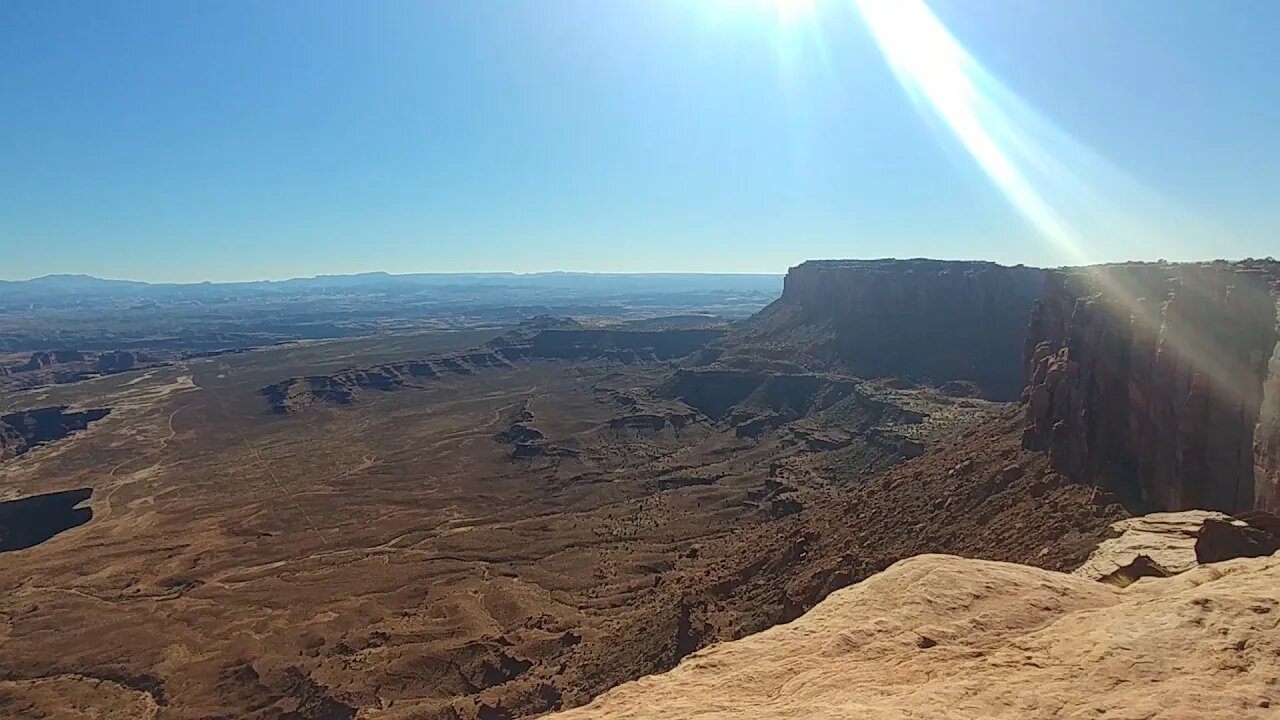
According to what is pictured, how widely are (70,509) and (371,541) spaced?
122 feet

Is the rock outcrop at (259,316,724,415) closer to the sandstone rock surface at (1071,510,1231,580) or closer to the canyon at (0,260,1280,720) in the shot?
the canyon at (0,260,1280,720)

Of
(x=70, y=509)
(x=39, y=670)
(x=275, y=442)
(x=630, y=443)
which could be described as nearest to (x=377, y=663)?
(x=39, y=670)

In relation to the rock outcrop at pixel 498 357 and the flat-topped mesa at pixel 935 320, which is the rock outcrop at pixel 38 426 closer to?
the rock outcrop at pixel 498 357

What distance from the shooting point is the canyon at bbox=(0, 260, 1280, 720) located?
2588cm

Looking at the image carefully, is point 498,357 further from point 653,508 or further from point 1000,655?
point 1000,655

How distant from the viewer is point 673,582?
43594 millimetres

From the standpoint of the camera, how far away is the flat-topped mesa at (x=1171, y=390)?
2473 cm

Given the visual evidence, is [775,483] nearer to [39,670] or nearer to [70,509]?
[39,670]

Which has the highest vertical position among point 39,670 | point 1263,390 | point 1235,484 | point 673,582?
point 1263,390

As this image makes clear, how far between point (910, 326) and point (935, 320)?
12.1ft

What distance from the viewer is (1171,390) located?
1129 inches

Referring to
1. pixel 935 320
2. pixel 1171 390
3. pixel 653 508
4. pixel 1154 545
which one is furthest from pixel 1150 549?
pixel 935 320

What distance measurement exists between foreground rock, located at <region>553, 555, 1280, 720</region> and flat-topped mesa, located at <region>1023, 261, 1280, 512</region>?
1189cm

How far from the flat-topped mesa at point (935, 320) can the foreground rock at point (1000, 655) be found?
6978 cm
